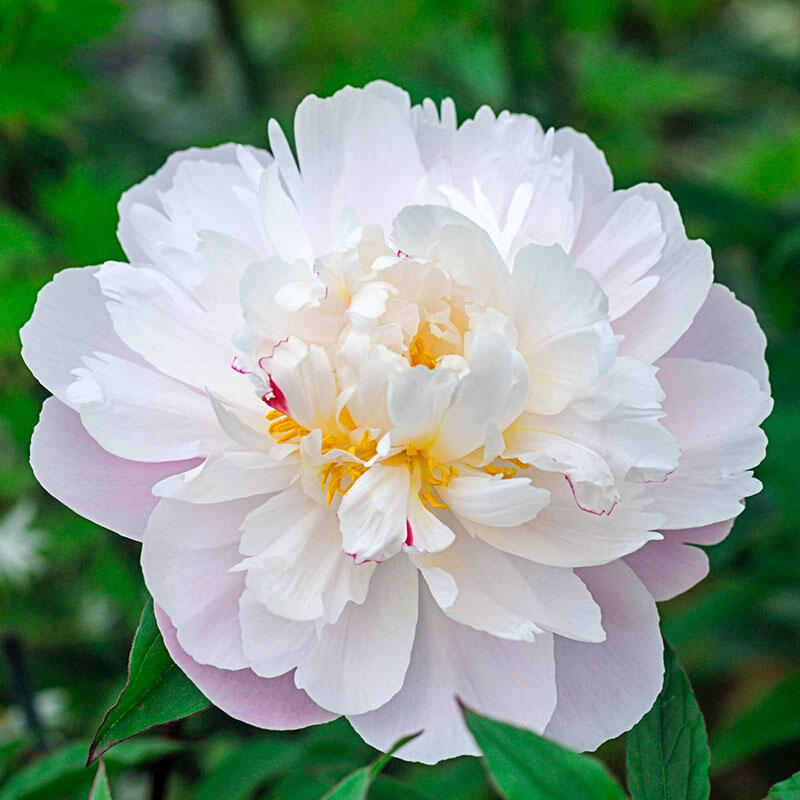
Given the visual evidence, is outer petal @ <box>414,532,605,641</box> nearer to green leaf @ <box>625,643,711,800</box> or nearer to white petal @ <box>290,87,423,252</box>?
green leaf @ <box>625,643,711,800</box>

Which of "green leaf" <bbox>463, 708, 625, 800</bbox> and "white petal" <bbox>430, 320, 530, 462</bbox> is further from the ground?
"white petal" <bbox>430, 320, 530, 462</bbox>

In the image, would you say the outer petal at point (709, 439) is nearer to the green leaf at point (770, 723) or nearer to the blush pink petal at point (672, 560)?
the blush pink petal at point (672, 560)

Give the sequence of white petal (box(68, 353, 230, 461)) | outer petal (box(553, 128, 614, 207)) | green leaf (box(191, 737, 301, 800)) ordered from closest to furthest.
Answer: white petal (box(68, 353, 230, 461))
outer petal (box(553, 128, 614, 207))
green leaf (box(191, 737, 301, 800))

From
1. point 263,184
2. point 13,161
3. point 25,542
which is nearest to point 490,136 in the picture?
point 263,184

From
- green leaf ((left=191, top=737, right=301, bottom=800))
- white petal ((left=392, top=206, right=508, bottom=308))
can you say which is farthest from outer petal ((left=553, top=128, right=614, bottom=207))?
green leaf ((left=191, top=737, right=301, bottom=800))

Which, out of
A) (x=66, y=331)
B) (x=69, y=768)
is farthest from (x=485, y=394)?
(x=69, y=768)

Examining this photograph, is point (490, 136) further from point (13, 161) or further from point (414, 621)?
point (13, 161)

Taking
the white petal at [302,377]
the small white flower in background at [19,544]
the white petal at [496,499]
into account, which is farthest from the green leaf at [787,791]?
the small white flower in background at [19,544]

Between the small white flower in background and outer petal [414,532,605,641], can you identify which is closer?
outer petal [414,532,605,641]
